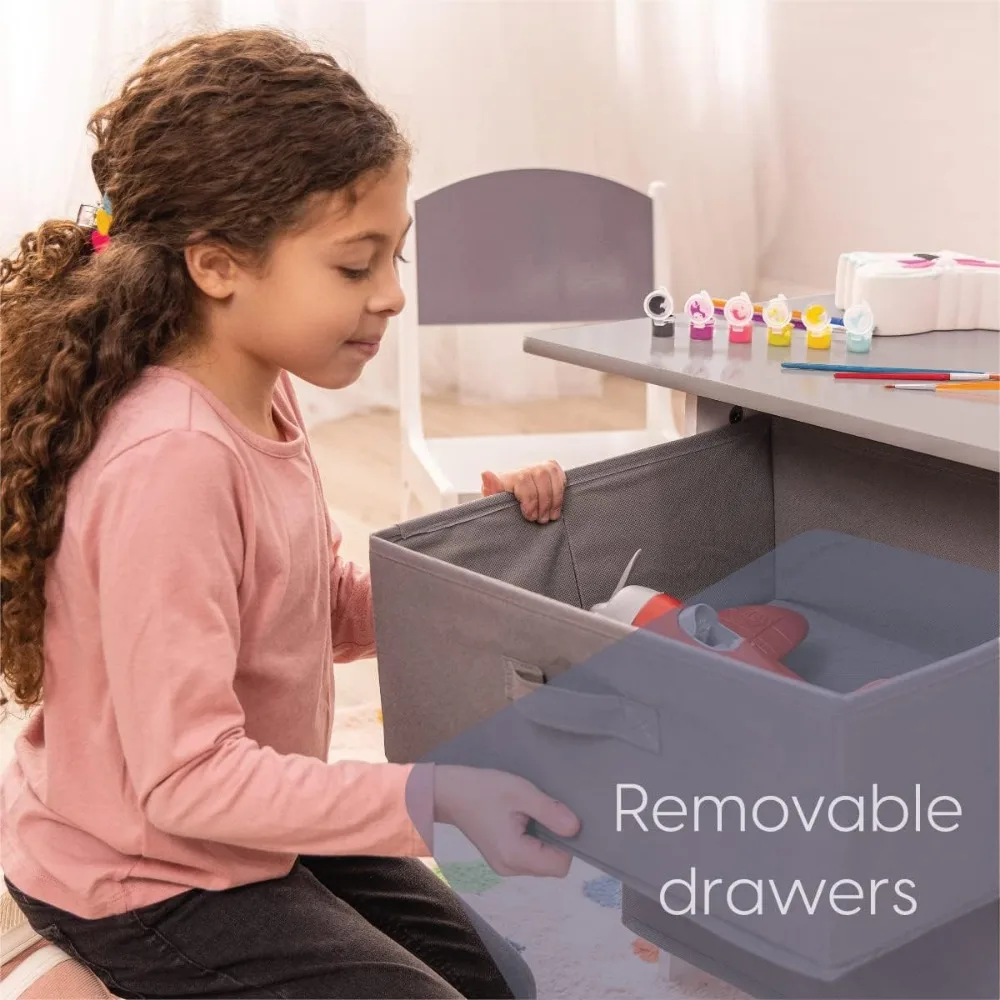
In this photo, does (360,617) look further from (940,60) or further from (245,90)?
(940,60)

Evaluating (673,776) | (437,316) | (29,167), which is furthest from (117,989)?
(29,167)

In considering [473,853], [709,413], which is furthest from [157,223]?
[473,853]

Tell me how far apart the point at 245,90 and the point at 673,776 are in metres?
0.44

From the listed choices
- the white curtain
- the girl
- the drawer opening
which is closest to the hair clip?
the girl

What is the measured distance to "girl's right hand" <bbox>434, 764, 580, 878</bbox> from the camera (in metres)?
0.73

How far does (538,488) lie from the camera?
35.9 inches

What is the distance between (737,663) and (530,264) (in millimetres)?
1249

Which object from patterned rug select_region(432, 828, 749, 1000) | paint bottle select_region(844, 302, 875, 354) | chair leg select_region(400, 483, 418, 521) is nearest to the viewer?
paint bottle select_region(844, 302, 875, 354)

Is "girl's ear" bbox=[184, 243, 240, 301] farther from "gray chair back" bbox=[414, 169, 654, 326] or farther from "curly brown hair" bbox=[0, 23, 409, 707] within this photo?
"gray chair back" bbox=[414, 169, 654, 326]

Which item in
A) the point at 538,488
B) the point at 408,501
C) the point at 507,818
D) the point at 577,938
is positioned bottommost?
the point at 577,938

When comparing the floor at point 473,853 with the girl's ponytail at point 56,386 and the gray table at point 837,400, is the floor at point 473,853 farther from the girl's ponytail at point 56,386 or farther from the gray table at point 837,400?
the girl's ponytail at point 56,386

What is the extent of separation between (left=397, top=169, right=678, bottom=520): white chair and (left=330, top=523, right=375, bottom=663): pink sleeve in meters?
0.69

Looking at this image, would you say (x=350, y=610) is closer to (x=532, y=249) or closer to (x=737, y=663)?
(x=737, y=663)

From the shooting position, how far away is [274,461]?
852 millimetres
